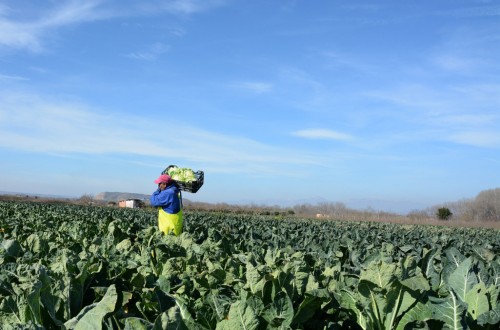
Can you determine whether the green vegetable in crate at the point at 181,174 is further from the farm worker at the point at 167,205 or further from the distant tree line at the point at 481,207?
the distant tree line at the point at 481,207

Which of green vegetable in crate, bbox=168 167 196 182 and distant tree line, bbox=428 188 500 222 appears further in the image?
distant tree line, bbox=428 188 500 222

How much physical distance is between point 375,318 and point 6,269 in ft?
7.43

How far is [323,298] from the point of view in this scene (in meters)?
2.07

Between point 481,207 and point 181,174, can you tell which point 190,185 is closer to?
point 181,174

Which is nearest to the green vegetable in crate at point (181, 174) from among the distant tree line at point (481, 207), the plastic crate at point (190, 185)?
the plastic crate at point (190, 185)

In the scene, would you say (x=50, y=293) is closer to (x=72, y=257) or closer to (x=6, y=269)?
(x=72, y=257)

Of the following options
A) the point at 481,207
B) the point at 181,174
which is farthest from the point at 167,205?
the point at 481,207

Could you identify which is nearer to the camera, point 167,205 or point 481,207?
point 167,205

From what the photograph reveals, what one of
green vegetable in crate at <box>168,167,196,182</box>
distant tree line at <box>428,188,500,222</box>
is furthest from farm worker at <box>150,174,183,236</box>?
distant tree line at <box>428,188,500,222</box>

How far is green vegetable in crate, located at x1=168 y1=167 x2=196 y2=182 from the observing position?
37.8 ft

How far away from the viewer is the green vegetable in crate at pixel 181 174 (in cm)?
1153

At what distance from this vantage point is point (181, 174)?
456 inches

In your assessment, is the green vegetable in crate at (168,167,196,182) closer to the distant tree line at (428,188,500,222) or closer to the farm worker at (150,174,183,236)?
the farm worker at (150,174,183,236)

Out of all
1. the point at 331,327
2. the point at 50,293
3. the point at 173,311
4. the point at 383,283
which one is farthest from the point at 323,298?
the point at 50,293
